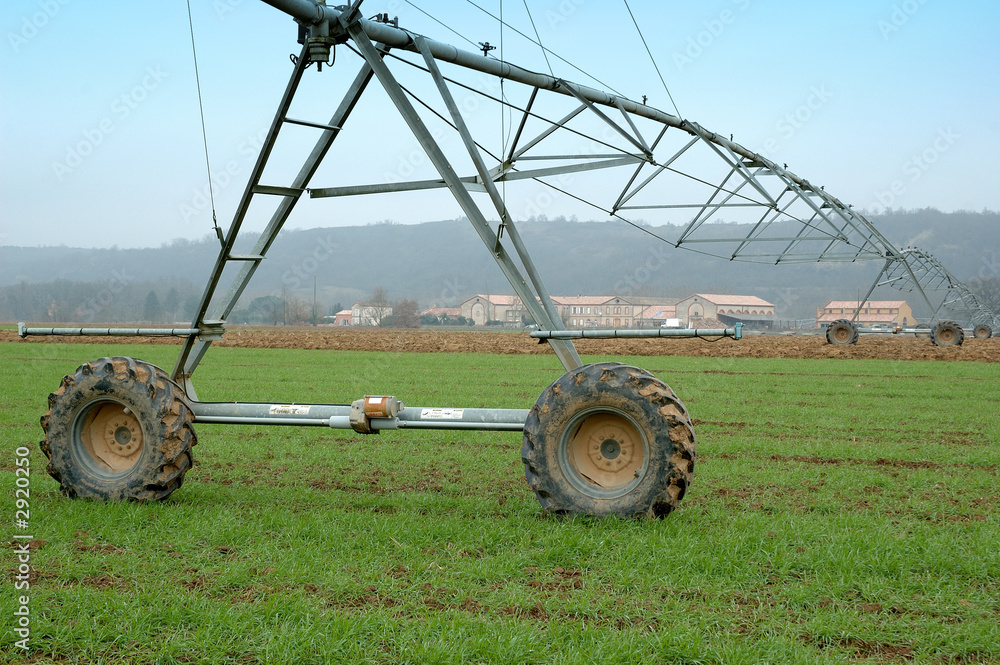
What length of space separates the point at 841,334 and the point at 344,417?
36254 mm

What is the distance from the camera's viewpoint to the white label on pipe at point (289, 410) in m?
7.73

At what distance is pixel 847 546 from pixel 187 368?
20.3 feet

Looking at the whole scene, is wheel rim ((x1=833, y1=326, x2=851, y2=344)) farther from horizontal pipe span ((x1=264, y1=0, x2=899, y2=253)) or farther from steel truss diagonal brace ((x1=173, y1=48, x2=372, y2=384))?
steel truss diagonal brace ((x1=173, y1=48, x2=372, y2=384))

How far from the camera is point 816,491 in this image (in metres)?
8.12

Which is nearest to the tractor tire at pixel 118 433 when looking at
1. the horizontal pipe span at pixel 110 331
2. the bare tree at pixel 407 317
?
the horizontal pipe span at pixel 110 331

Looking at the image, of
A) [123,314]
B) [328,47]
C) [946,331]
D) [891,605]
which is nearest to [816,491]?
[891,605]

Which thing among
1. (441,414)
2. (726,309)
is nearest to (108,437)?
(441,414)

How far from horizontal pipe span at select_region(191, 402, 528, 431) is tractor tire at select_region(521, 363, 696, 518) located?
16.7 inches

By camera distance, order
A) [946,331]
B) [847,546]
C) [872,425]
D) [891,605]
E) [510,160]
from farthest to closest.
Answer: [946,331] → [872,425] → [510,160] → [847,546] → [891,605]

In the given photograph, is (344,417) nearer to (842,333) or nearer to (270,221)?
(270,221)

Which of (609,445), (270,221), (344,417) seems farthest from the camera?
(270,221)

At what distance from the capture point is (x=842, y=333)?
3912 centimetres

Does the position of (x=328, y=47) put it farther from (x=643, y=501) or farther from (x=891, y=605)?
(x=891, y=605)

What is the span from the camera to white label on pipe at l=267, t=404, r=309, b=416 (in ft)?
25.4
